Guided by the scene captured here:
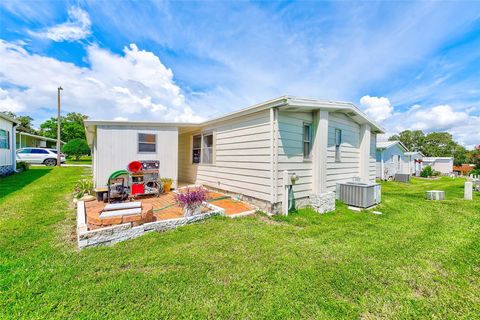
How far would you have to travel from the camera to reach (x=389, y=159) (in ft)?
57.2

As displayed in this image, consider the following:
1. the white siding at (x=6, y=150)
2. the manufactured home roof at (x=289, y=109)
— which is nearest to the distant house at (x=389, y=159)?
the manufactured home roof at (x=289, y=109)

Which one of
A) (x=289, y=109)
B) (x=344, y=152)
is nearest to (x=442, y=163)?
(x=344, y=152)

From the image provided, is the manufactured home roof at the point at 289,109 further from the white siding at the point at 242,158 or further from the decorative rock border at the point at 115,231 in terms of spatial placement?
the decorative rock border at the point at 115,231

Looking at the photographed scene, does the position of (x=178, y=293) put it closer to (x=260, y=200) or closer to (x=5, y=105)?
(x=260, y=200)

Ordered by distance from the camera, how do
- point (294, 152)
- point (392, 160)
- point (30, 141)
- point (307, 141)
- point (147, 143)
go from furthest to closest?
point (30, 141) < point (392, 160) < point (147, 143) < point (307, 141) < point (294, 152)

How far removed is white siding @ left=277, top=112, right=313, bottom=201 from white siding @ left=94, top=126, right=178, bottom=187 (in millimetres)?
4509

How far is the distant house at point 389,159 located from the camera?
16469 millimetres

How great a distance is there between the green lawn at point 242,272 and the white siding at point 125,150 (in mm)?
2612

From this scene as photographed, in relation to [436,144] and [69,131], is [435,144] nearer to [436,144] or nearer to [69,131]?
[436,144]

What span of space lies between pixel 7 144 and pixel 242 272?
54.2 feet

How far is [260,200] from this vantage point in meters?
5.88

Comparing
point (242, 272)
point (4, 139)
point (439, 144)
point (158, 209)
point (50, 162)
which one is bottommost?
point (242, 272)

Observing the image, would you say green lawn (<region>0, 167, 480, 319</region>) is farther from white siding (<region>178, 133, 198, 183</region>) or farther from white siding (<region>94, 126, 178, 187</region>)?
white siding (<region>178, 133, 198, 183</region>)

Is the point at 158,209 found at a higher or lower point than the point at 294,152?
lower
